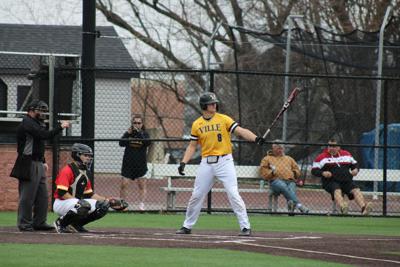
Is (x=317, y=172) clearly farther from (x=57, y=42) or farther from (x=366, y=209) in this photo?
(x=57, y=42)

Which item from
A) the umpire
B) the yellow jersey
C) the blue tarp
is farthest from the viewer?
the blue tarp

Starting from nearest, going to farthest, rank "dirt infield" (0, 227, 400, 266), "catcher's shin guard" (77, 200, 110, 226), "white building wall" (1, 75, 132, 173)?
"dirt infield" (0, 227, 400, 266), "catcher's shin guard" (77, 200, 110, 226), "white building wall" (1, 75, 132, 173)

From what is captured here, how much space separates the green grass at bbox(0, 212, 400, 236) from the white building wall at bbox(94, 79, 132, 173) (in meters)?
6.07

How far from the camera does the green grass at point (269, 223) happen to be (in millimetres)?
16078

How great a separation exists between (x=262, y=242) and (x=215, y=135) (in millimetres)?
1995

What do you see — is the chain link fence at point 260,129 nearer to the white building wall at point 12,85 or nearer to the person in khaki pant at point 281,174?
the white building wall at point 12,85

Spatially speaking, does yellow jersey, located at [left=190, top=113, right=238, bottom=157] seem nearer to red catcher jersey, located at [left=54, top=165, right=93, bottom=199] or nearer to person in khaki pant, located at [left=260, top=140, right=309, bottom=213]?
red catcher jersey, located at [left=54, top=165, right=93, bottom=199]

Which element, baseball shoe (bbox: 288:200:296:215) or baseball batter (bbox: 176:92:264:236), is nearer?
baseball batter (bbox: 176:92:264:236)

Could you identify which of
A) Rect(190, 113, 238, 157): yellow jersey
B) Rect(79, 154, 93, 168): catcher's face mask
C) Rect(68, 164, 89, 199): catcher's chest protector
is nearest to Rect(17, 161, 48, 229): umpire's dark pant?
Rect(68, 164, 89, 199): catcher's chest protector

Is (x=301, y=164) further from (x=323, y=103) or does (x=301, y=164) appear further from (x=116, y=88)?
(x=116, y=88)

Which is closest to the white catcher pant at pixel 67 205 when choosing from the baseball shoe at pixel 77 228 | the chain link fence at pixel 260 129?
the baseball shoe at pixel 77 228

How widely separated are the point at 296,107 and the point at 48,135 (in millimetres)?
11424

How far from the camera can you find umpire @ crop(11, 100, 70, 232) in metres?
14.6

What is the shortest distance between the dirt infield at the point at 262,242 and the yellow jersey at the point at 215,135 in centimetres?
110
